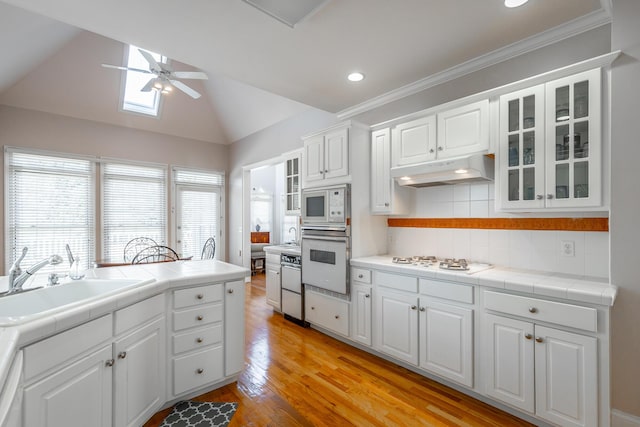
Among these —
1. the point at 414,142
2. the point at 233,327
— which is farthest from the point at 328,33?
the point at 233,327

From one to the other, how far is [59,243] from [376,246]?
4.87 metres

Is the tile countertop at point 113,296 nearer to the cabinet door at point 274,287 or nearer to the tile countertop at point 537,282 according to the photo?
the cabinet door at point 274,287

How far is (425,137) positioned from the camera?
2.75 metres

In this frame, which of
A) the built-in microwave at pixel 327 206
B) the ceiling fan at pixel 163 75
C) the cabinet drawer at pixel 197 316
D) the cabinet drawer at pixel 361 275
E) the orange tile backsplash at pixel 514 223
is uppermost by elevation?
the ceiling fan at pixel 163 75

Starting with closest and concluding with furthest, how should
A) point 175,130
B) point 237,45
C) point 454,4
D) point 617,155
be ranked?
point 617,155
point 454,4
point 237,45
point 175,130

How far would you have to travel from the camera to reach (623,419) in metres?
1.78

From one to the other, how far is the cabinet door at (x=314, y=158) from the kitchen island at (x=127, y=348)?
1529mm

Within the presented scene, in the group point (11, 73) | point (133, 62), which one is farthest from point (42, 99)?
point (133, 62)

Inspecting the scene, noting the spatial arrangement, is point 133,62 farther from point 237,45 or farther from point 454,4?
point 454,4

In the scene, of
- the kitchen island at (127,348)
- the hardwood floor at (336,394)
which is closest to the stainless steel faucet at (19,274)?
the kitchen island at (127,348)

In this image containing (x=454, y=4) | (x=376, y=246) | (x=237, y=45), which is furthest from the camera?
(x=376, y=246)

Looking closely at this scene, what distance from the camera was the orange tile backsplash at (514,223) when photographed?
2.15 m

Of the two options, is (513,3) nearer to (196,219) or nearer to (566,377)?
(566,377)

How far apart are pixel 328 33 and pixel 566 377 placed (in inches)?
108
